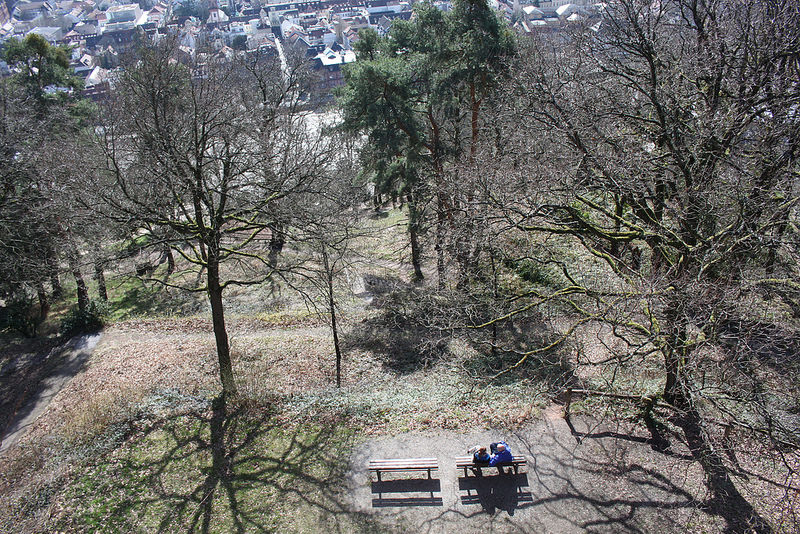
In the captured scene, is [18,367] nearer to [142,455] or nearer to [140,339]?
[140,339]

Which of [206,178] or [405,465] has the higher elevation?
[206,178]

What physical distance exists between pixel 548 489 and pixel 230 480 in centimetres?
612

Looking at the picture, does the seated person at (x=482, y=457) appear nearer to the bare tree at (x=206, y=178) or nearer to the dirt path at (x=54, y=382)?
the bare tree at (x=206, y=178)

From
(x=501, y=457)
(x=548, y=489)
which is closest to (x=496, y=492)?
(x=501, y=457)

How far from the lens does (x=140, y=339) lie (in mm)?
17938

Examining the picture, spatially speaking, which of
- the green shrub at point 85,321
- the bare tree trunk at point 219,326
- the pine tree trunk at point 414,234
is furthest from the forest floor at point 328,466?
the pine tree trunk at point 414,234

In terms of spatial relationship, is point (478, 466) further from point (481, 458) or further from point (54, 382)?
point (54, 382)

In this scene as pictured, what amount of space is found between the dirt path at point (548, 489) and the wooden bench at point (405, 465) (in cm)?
31

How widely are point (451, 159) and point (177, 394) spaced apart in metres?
13.0

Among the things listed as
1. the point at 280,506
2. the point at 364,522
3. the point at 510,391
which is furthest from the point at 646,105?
the point at 280,506

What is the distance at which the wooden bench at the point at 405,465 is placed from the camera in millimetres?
9727

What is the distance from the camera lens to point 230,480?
34.1ft

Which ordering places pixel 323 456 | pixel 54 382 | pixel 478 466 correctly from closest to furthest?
1. pixel 478 466
2. pixel 323 456
3. pixel 54 382

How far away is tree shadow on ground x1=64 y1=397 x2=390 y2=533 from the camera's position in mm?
9453
